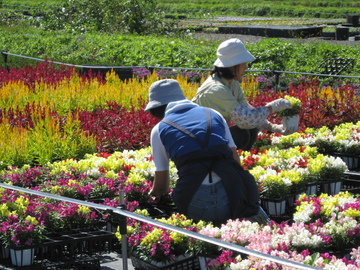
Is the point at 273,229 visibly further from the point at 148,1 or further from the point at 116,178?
the point at 148,1

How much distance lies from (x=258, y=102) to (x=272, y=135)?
1.69 m

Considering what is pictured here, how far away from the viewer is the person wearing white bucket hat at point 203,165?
4805 mm

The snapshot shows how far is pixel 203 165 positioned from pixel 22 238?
4.19 feet

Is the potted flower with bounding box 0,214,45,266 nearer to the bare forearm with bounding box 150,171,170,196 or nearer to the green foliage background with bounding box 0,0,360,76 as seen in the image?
the bare forearm with bounding box 150,171,170,196

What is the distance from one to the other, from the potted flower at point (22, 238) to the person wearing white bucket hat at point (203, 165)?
3.04ft

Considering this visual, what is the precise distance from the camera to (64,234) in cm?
512

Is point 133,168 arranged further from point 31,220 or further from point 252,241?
point 252,241

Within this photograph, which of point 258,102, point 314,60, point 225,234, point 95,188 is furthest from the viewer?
point 314,60

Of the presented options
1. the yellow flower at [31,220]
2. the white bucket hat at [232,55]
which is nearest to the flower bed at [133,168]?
the yellow flower at [31,220]

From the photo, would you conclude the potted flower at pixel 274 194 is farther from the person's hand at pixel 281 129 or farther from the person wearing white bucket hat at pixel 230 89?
the person's hand at pixel 281 129

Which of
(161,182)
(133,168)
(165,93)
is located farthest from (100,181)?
(165,93)

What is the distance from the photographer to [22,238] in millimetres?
4789

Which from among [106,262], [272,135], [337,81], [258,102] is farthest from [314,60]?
[106,262]

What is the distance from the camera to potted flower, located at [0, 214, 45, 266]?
186 inches
